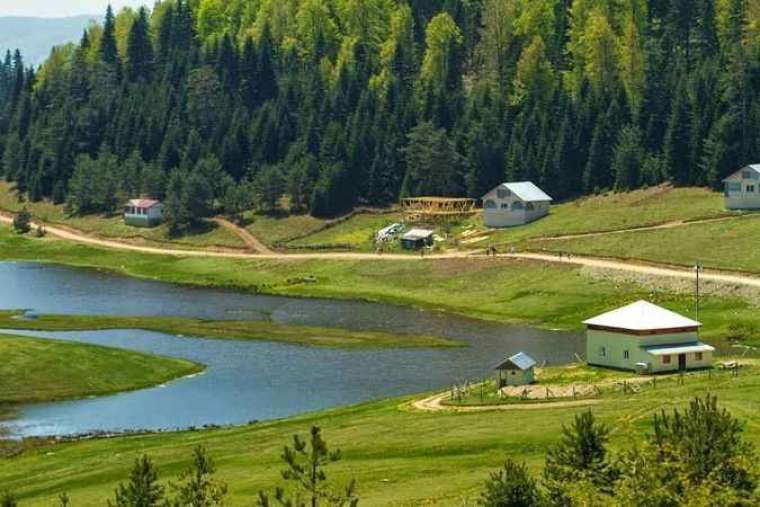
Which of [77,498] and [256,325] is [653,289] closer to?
[256,325]

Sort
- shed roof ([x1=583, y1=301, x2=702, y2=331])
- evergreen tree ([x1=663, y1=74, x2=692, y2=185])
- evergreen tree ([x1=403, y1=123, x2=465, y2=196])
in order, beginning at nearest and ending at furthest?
shed roof ([x1=583, y1=301, x2=702, y2=331]) → evergreen tree ([x1=663, y1=74, x2=692, y2=185]) → evergreen tree ([x1=403, y1=123, x2=465, y2=196])

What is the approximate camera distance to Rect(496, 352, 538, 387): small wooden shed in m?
87.8

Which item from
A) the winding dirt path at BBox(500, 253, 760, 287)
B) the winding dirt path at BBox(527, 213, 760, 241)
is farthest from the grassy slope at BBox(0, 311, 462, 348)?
the winding dirt path at BBox(527, 213, 760, 241)

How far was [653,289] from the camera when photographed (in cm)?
13075

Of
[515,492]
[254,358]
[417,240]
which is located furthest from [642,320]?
[417,240]

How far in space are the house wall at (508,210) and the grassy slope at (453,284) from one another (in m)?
18.5

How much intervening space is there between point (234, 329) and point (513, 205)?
57.1m

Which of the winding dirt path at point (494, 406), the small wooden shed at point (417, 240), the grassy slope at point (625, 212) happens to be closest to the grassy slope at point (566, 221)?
the grassy slope at point (625, 212)

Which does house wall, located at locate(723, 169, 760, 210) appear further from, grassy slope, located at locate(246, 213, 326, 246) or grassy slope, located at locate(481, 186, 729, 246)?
grassy slope, located at locate(246, 213, 326, 246)

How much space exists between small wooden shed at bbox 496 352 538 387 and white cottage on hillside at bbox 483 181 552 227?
8702 cm

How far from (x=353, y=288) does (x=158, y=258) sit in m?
38.9

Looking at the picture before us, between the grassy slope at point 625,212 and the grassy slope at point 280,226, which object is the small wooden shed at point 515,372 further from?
the grassy slope at point 280,226

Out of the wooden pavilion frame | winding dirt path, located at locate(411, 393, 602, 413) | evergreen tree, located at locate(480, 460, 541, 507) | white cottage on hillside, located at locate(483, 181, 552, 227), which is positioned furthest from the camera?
the wooden pavilion frame

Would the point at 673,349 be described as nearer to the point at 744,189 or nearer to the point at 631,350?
the point at 631,350
